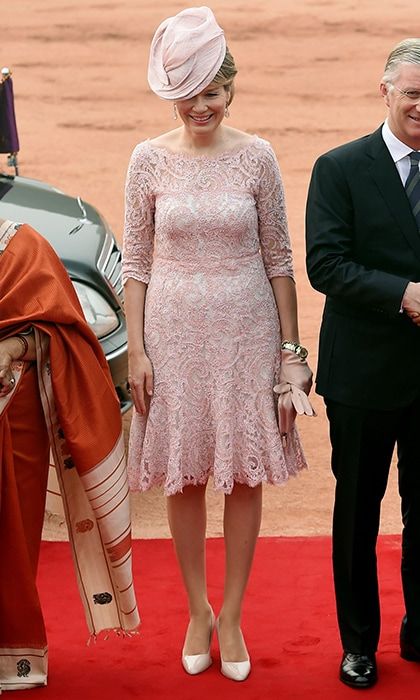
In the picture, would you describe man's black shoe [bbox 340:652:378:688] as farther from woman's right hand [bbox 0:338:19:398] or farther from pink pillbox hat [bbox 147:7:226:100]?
pink pillbox hat [bbox 147:7:226:100]

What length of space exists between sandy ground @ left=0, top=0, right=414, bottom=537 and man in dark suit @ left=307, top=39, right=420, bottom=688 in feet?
9.91

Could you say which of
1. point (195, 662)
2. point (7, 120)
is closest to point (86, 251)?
point (7, 120)

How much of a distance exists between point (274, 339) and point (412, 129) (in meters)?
0.79

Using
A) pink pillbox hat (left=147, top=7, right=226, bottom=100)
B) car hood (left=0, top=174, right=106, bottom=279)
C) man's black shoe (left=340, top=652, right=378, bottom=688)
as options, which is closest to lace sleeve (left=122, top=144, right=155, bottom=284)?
pink pillbox hat (left=147, top=7, right=226, bottom=100)

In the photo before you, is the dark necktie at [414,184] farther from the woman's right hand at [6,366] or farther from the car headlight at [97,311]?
the car headlight at [97,311]

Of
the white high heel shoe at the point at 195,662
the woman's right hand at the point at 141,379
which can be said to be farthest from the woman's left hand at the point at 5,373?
the white high heel shoe at the point at 195,662

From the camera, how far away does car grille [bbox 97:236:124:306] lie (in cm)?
646

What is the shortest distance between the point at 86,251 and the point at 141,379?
2246 mm

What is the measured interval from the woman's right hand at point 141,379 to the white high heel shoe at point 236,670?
845 mm

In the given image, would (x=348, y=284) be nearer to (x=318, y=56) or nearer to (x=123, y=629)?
(x=123, y=629)

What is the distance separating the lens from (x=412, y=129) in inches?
160

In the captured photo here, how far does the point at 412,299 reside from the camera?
4027 mm

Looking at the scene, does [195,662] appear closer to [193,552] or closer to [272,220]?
[193,552]

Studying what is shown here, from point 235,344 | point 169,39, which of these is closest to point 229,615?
point 235,344
